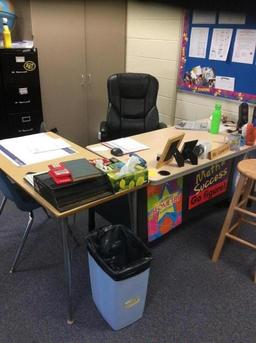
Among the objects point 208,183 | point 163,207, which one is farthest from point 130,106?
point 163,207

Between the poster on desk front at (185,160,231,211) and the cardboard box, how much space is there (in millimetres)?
568

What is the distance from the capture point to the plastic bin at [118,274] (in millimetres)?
1333

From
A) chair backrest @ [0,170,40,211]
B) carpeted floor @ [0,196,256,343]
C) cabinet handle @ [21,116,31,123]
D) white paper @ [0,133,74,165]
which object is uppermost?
white paper @ [0,133,74,165]

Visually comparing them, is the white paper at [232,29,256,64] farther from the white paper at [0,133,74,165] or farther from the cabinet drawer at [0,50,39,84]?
the cabinet drawer at [0,50,39,84]

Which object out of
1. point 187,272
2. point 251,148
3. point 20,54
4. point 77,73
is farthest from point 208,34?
point 187,272

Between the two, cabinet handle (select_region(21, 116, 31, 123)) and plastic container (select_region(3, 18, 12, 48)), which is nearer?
plastic container (select_region(3, 18, 12, 48))

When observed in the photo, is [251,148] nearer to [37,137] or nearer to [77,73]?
[37,137]

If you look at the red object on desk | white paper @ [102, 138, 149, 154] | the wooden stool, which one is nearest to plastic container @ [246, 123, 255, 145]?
the wooden stool

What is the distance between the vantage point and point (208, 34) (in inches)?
104

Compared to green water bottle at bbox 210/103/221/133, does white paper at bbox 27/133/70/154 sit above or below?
below

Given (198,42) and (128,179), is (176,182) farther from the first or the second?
(198,42)

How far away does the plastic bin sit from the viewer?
1.33m

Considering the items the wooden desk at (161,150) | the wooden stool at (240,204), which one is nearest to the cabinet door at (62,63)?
the wooden desk at (161,150)

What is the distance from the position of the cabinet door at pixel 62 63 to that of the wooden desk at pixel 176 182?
1.32 m
